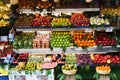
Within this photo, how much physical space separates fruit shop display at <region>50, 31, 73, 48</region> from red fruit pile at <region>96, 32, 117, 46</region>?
67cm

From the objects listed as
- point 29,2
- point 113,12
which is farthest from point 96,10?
point 29,2

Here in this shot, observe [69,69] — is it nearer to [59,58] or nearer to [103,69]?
[59,58]

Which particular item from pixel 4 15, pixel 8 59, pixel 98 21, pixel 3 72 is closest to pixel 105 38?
pixel 98 21

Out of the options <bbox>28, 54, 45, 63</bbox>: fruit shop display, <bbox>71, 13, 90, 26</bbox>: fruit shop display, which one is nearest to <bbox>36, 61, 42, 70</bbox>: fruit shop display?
<bbox>28, 54, 45, 63</bbox>: fruit shop display

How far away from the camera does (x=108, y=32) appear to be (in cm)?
723

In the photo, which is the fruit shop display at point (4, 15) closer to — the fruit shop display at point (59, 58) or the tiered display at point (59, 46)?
the tiered display at point (59, 46)

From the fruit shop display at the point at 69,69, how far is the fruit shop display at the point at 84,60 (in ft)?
0.73

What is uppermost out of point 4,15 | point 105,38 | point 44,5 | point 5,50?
point 44,5

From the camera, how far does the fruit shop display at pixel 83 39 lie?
669 centimetres

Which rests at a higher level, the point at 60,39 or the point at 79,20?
the point at 79,20

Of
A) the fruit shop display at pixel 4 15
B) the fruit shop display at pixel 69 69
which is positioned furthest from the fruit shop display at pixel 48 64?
the fruit shop display at pixel 4 15

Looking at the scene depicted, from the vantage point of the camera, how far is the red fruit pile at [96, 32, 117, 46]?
264 inches

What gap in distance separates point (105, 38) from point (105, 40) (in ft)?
0.29

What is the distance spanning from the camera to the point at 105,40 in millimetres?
6801
